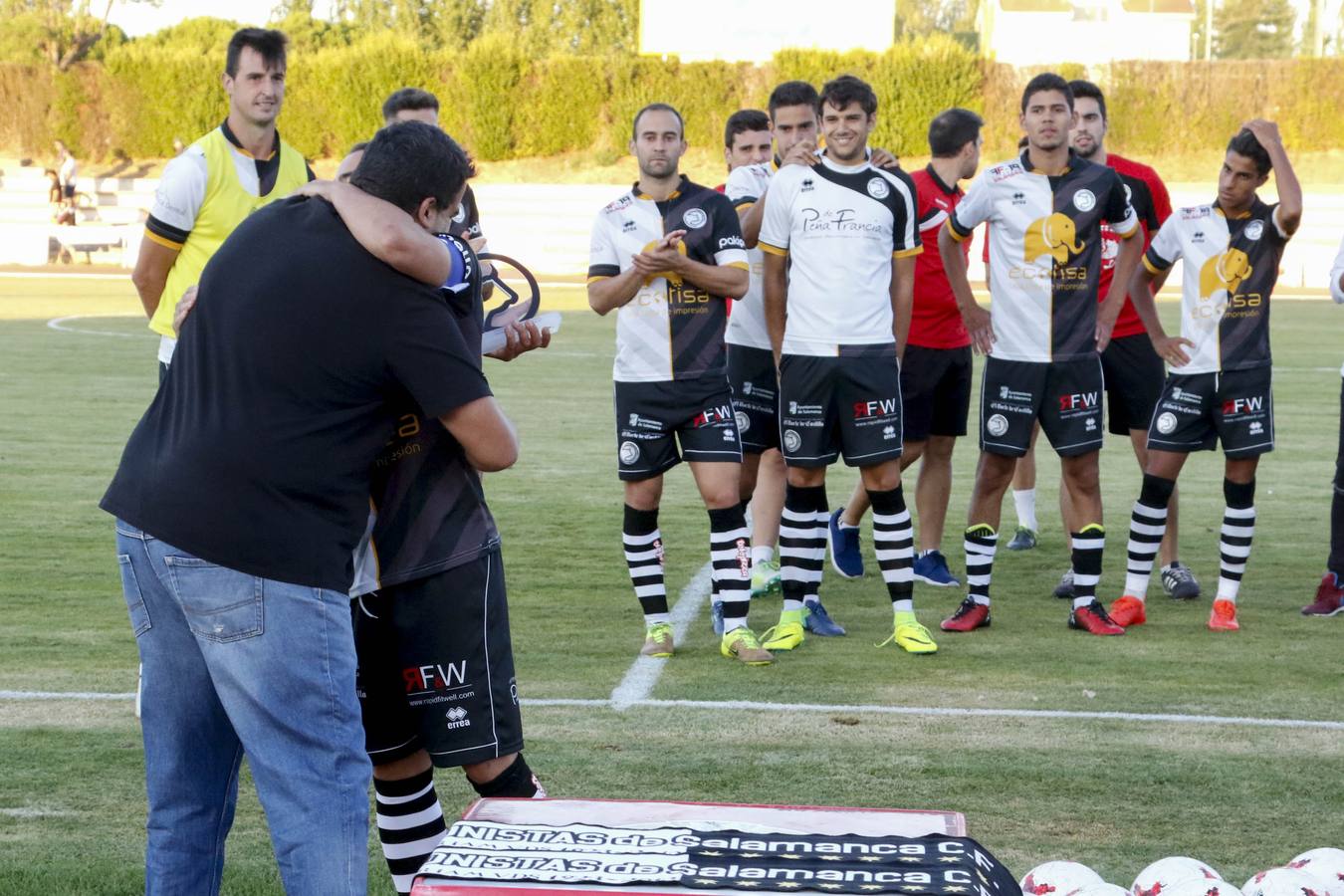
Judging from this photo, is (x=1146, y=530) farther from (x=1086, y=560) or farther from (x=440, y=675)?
(x=440, y=675)

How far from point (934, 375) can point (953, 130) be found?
4.11 feet

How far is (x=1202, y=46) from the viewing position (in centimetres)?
9162

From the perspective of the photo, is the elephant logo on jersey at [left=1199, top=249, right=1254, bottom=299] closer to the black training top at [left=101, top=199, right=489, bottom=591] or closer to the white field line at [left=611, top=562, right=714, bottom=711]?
the white field line at [left=611, top=562, right=714, bottom=711]

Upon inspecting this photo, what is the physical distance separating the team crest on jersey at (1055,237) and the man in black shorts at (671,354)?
1.37 m

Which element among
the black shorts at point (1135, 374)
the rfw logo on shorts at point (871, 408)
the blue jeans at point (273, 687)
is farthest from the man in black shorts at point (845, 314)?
the blue jeans at point (273, 687)

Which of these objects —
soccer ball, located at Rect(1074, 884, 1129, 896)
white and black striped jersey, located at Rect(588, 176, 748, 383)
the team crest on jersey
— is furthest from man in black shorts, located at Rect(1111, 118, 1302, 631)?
soccer ball, located at Rect(1074, 884, 1129, 896)

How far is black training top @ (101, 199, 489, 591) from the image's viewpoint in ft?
10.0

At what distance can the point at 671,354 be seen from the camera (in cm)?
655

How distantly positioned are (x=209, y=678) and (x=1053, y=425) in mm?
4631

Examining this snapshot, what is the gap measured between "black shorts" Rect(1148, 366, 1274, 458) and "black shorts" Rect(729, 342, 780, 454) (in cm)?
178

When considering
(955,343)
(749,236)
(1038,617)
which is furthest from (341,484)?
(955,343)

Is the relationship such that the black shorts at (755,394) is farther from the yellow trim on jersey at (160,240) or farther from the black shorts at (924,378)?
the yellow trim on jersey at (160,240)

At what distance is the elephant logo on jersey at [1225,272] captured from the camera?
7.10m

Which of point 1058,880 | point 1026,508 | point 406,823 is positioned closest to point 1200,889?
point 1058,880
